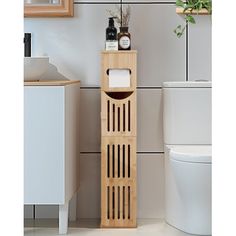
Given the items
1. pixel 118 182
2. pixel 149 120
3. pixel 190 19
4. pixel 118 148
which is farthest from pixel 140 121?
pixel 190 19

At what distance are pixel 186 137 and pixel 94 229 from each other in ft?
2.49

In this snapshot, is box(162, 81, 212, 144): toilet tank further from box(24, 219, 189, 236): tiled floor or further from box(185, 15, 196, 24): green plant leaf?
box(24, 219, 189, 236): tiled floor

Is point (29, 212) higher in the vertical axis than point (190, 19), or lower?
lower

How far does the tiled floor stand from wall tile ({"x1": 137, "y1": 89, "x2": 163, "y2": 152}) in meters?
0.47

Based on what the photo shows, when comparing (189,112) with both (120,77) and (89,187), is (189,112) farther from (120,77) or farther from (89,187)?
(89,187)

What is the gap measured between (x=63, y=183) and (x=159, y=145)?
78 centimetres

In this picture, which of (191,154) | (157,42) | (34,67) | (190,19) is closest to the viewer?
(191,154)

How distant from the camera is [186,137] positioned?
2.90 metres

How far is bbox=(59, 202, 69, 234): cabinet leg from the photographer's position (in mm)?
2672

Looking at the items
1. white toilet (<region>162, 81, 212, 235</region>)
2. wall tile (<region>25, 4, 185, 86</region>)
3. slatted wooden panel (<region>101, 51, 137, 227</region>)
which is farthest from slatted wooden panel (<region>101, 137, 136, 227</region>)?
wall tile (<region>25, 4, 185, 86</region>)

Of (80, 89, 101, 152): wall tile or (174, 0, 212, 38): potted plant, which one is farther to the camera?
(80, 89, 101, 152): wall tile

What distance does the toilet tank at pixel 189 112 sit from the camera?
288 centimetres

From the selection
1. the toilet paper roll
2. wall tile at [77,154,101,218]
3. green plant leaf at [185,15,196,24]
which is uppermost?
green plant leaf at [185,15,196,24]
